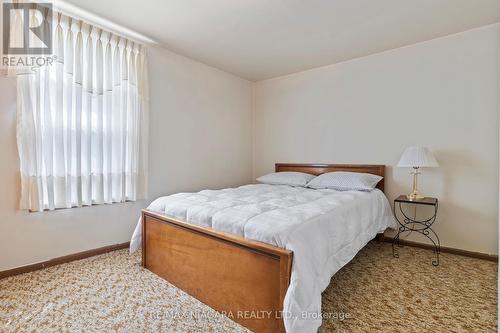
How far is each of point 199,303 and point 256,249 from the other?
0.71 metres

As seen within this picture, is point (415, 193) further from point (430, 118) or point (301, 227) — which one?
point (301, 227)

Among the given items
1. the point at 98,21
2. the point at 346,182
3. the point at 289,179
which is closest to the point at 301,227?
the point at 346,182

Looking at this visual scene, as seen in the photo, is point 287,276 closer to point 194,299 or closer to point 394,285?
point 194,299

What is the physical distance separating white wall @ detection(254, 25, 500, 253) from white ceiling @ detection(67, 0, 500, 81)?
24 cm

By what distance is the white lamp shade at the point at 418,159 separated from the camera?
2604 millimetres

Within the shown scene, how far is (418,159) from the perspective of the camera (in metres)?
2.63

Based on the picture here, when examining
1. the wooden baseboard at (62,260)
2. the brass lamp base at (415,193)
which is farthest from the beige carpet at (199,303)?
the brass lamp base at (415,193)

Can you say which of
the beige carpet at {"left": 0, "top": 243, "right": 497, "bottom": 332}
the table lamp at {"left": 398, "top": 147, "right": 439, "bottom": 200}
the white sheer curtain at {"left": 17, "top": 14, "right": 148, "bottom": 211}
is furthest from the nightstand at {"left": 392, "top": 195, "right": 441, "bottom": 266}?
the white sheer curtain at {"left": 17, "top": 14, "right": 148, "bottom": 211}

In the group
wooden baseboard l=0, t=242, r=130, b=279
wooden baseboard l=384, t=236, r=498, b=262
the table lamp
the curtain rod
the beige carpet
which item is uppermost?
the curtain rod

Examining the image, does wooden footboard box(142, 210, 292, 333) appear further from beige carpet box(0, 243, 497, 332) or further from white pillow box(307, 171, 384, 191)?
white pillow box(307, 171, 384, 191)

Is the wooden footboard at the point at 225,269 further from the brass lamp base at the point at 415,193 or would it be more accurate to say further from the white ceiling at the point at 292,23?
the brass lamp base at the point at 415,193

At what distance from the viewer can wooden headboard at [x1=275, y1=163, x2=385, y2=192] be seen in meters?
3.27

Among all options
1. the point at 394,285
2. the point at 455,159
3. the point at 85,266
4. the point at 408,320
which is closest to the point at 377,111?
the point at 455,159

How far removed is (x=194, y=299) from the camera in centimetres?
186
